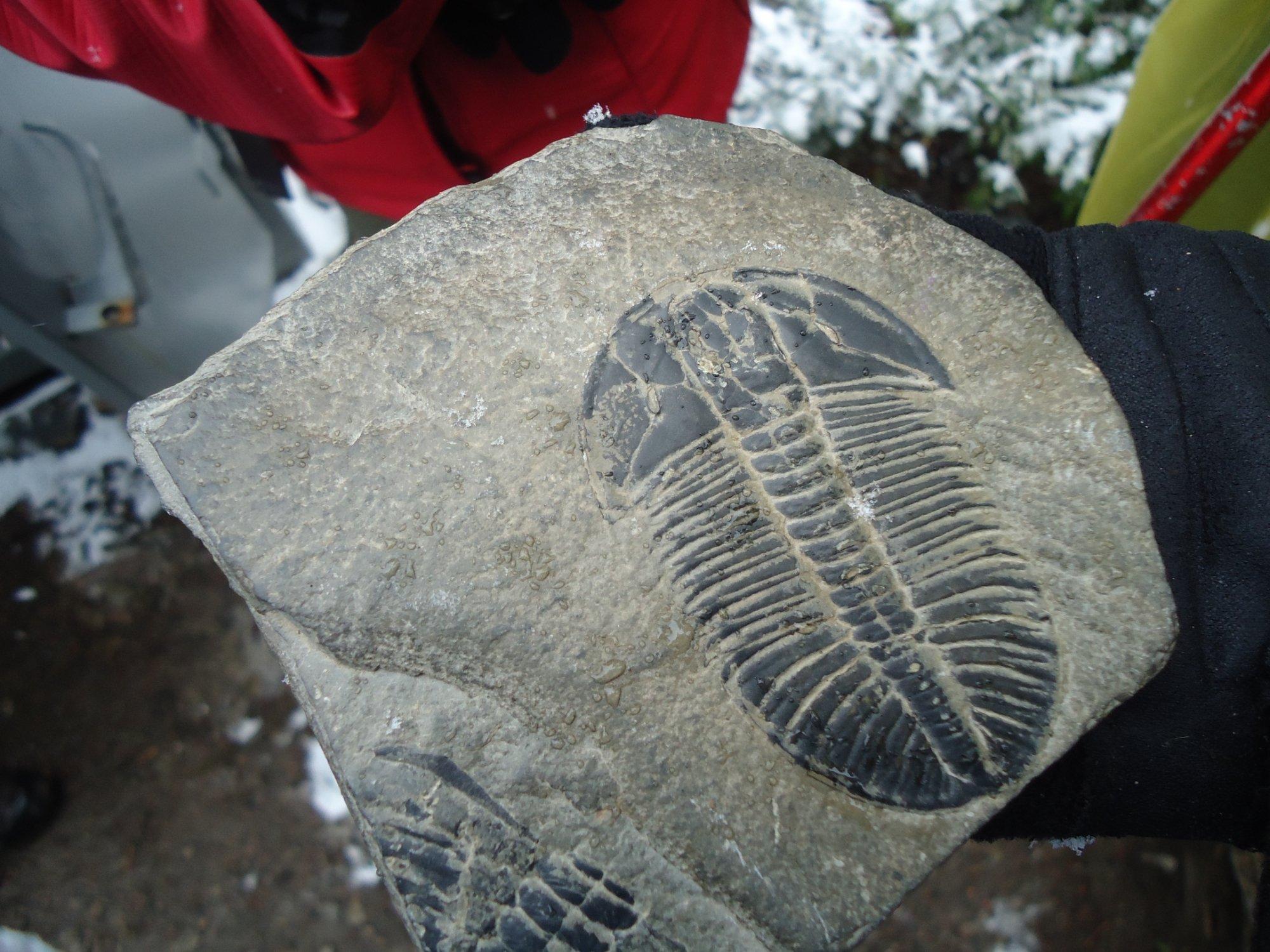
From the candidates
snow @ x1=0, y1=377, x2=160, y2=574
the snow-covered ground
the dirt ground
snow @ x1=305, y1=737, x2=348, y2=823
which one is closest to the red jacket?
the snow-covered ground

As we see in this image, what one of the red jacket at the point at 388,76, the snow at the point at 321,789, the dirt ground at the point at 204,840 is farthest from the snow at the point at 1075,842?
the snow at the point at 321,789

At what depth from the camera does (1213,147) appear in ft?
7.05

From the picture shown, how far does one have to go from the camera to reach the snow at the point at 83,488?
9.73 ft

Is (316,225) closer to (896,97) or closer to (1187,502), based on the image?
(896,97)

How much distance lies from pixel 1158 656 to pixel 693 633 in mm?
680

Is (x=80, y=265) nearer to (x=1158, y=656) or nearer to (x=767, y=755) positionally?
(x=767, y=755)

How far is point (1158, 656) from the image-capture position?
1.30m

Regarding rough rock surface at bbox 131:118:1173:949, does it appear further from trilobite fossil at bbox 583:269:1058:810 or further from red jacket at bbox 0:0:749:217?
red jacket at bbox 0:0:749:217

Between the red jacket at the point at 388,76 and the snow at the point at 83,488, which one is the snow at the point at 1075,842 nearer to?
the red jacket at the point at 388,76

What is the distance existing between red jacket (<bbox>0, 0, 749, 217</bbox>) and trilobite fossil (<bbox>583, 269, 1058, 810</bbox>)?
2.52ft

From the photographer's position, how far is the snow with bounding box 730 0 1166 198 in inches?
121

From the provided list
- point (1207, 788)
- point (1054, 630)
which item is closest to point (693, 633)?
point (1054, 630)

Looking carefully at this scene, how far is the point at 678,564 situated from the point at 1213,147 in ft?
5.99

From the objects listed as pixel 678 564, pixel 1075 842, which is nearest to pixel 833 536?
pixel 678 564
